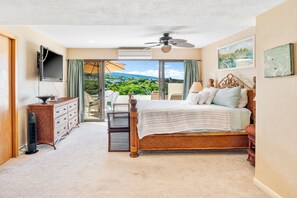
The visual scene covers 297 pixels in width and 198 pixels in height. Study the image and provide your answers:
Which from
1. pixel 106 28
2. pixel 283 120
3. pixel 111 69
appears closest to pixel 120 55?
pixel 111 69

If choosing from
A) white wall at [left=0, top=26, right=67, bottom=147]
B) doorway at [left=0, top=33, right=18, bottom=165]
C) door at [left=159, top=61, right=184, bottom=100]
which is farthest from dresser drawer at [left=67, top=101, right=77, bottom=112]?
door at [left=159, top=61, right=184, bottom=100]

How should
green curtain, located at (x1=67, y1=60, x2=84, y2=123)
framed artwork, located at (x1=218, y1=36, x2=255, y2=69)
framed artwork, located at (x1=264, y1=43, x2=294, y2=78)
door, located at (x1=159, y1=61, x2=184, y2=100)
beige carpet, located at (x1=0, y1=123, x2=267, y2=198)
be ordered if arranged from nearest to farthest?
framed artwork, located at (x1=264, y1=43, x2=294, y2=78) < beige carpet, located at (x1=0, y1=123, x2=267, y2=198) < framed artwork, located at (x1=218, y1=36, x2=255, y2=69) < green curtain, located at (x1=67, y1=60, x2=84, y2=123) < door, located at (x1=159, y1=61, x2=184, y2=100)

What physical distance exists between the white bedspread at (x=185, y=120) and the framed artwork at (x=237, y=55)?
1439 mm

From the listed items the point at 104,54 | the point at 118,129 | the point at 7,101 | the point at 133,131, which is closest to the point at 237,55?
the point at 133,131

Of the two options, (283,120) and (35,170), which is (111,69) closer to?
(35,170)

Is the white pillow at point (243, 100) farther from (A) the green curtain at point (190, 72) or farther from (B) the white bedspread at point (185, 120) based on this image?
(A) the green curtain at point (190, 72)

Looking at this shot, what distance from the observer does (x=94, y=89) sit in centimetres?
726

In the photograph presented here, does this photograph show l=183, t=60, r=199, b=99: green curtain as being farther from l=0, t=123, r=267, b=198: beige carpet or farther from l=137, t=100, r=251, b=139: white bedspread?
l=0, t=123, r=267, b=198: beige carpet

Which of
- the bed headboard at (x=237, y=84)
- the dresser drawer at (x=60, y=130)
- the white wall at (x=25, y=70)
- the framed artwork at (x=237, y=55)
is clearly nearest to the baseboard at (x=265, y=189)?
the bed headboard at (x=237, y=84)

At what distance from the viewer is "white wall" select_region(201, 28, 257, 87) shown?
15.5ft

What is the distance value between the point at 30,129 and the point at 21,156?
1.48 ft

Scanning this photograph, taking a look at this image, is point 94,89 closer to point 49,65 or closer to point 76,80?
point 76,80

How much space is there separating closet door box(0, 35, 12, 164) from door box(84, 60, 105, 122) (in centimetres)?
361

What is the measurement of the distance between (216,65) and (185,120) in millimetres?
2917
